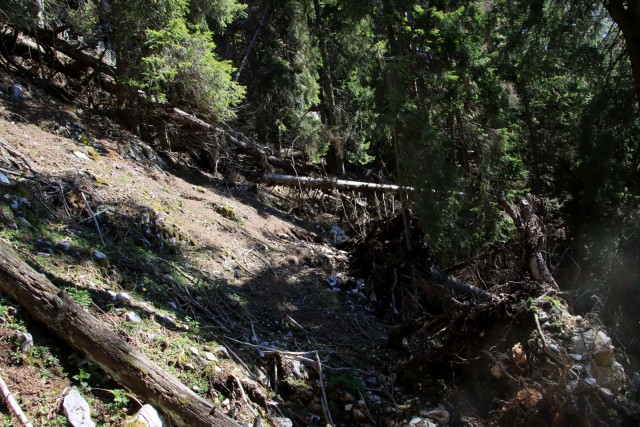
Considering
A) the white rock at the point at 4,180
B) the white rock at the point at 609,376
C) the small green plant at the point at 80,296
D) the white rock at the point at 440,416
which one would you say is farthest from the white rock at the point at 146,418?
the white rock at the point at 609,376

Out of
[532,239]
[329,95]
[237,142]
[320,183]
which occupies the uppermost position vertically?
[329,95]

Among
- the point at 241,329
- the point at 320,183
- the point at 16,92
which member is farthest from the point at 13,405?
the point at 320,183

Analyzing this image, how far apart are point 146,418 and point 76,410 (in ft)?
1.64

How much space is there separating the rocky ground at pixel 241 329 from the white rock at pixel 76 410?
2cm

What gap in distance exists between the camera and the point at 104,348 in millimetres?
3980

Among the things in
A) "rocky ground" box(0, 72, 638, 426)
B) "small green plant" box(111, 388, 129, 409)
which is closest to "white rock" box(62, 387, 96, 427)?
"rocky ground" box(0, 72, 638, 426)

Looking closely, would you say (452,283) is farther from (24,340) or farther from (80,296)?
(24,340)

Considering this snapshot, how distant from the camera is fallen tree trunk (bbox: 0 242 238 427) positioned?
394 cm

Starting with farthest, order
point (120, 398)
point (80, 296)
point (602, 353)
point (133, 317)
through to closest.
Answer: point (602, 353)
point (133, 317)
point (80, 296)
point (120, 398)

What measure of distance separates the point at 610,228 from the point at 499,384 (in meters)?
5.04

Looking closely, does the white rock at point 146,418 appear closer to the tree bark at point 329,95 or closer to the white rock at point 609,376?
the white rock at point 609,376

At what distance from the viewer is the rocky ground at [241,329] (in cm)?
461

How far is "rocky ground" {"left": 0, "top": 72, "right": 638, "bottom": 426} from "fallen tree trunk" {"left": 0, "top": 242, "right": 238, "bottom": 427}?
4.4 inches

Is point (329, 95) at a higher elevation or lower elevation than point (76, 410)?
higher
